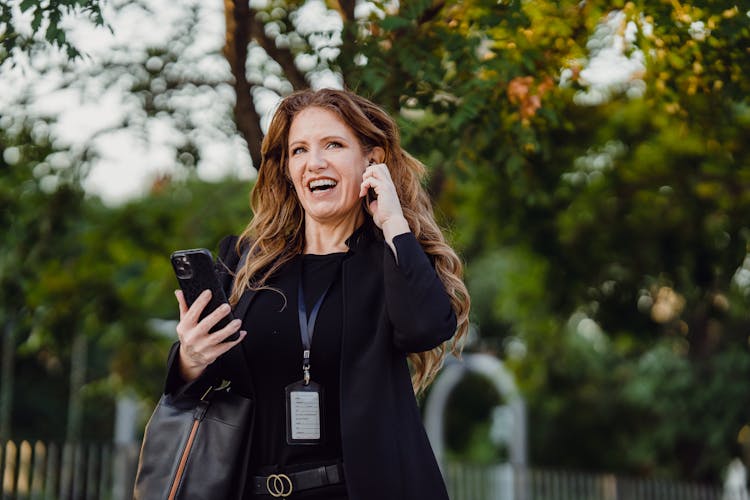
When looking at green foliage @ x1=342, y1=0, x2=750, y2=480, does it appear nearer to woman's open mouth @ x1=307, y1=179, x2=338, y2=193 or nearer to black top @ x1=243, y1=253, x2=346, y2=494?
woman's open mouth @ x1=307, y1=179, x2=338, y2=193

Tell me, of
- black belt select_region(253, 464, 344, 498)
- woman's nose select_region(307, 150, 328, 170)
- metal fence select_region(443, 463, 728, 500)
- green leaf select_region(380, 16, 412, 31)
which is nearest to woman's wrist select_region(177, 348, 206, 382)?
black belt select_region(253, 464, 344, 498)

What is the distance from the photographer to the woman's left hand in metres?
2.60

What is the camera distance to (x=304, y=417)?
2492mm

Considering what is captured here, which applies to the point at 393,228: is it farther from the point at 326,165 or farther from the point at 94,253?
the point at 94,253

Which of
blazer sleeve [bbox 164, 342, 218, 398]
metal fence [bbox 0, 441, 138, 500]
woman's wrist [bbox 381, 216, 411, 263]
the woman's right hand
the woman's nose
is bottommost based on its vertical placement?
metal fence [bbox 0, 441, 138, 500]

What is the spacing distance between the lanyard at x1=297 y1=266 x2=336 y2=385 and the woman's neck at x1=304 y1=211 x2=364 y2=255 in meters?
0.15

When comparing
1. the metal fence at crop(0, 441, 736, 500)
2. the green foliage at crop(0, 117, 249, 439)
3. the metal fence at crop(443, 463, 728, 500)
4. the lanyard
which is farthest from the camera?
the metal fence at crop(443, 463, 728, 500)

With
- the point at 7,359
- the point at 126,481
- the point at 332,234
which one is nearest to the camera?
the point at 332,234

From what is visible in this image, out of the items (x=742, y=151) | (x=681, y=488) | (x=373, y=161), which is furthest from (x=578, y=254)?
(x=373, y=161)

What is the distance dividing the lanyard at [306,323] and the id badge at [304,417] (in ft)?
0.16

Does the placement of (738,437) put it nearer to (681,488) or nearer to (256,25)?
(681,488)

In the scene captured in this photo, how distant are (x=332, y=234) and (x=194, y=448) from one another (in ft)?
2.41

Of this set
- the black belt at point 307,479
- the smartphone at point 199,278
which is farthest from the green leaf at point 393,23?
the black belt at point 307,479

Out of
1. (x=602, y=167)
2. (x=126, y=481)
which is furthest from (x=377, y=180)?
(x=126, y=481)
